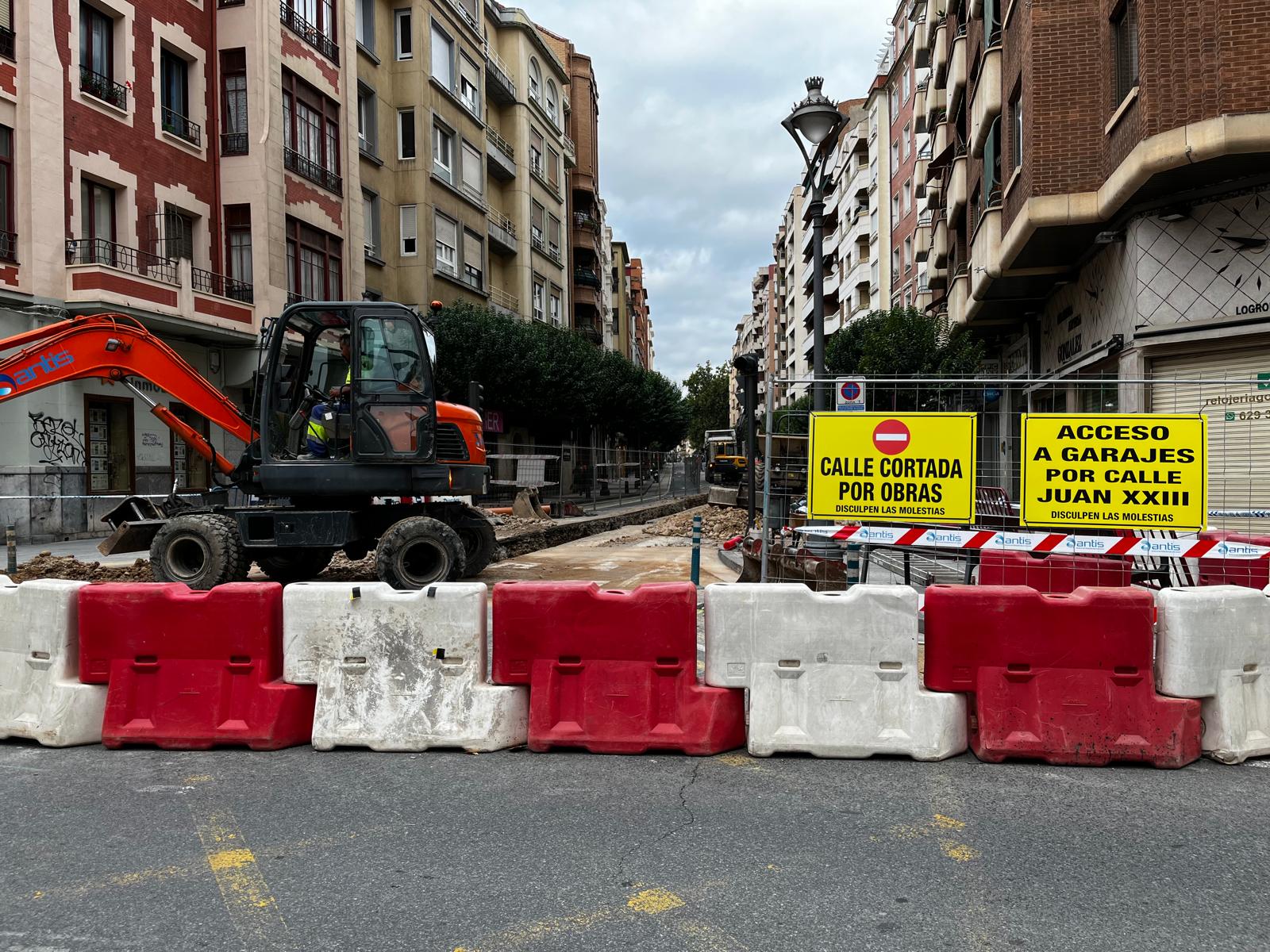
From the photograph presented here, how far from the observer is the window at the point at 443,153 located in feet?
98.8

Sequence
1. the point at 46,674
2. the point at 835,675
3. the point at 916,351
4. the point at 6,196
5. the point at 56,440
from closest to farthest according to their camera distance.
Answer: the point at 835,675, the point at 46,674, the point at 6,196, the point at 56,440, the point at 916,351

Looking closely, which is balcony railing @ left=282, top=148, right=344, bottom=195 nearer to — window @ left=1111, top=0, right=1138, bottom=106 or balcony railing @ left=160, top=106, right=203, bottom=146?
balcony railing @ left=160, top=106, right=203, bottom=146

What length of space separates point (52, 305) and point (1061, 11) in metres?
17.2

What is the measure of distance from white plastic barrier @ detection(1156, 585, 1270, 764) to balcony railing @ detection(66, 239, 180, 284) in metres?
18.1

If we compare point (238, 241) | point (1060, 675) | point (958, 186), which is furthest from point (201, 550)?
point (958, 186)

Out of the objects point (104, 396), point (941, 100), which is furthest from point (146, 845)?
point (941, 100)

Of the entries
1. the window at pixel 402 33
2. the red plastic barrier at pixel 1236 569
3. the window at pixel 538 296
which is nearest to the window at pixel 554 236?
the window at pixel 538 296

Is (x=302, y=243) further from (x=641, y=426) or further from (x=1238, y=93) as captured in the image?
(x=641, y=426)

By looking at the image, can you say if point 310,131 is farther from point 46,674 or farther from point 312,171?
point 46,674

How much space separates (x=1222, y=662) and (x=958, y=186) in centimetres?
1962

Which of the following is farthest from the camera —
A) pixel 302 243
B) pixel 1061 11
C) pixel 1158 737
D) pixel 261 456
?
pixel 302 243

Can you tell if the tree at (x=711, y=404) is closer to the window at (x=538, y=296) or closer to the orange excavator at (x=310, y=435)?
the window at (x=538, y=296)

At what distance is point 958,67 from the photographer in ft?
75.0

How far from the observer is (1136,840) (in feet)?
12.2
